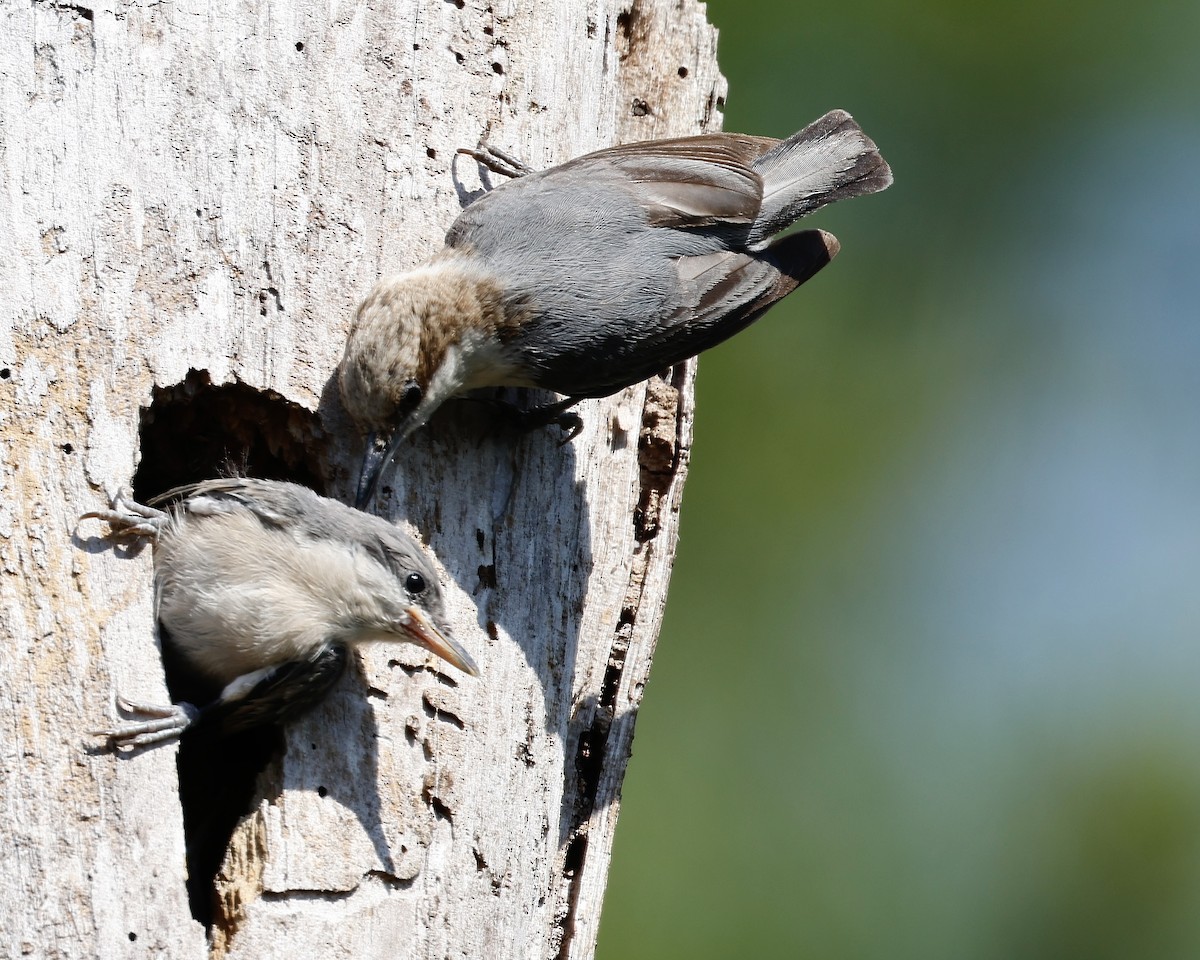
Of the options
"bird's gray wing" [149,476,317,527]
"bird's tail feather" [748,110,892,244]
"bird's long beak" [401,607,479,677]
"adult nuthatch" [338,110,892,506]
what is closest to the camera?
"bird's long beak" [401,607,479,677]

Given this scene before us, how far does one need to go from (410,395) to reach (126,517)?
73 centimetres

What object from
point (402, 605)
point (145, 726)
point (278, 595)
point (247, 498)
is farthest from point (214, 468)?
point (145, 726)

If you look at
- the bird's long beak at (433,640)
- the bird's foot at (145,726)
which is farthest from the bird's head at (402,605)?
the bird's foot at (145,726)

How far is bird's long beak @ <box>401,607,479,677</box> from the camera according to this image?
306cm

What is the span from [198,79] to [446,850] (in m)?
1.92

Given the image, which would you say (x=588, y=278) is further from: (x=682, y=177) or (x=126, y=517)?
(x=126, y=517)

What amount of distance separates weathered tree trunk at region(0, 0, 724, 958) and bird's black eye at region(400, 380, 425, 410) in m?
0.19

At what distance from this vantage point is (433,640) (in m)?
3.07

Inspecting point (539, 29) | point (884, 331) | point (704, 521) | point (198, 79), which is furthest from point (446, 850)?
point (884, 331)

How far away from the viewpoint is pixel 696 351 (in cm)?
371

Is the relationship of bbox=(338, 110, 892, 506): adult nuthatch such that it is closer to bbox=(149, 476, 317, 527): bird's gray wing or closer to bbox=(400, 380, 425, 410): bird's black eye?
bbox=(400, 380, 425, 410): bird's black eye

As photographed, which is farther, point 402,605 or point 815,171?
point 815,171

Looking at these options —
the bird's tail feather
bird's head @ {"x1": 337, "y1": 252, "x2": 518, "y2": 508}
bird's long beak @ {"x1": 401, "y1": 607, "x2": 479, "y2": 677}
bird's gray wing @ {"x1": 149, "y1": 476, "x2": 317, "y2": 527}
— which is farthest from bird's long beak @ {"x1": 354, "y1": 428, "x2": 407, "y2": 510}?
the bird's tail feather

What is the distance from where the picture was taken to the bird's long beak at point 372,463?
3193 mm
